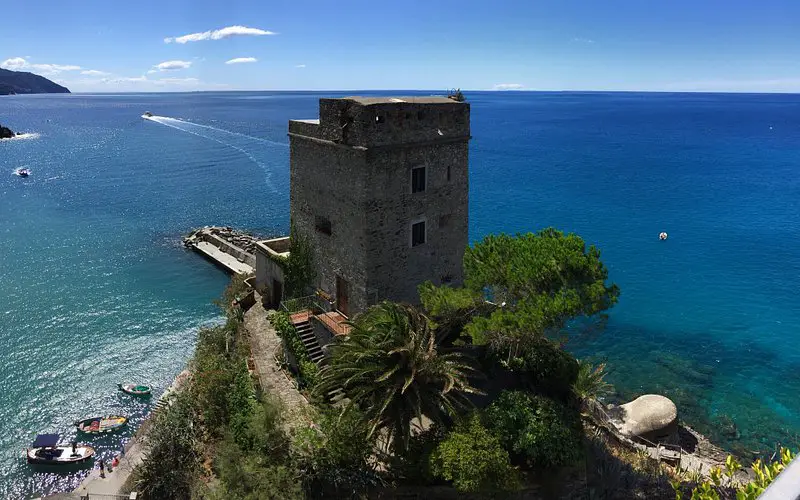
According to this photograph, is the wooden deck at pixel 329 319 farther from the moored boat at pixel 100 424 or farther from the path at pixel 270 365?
the moored boat at pixel 100 424

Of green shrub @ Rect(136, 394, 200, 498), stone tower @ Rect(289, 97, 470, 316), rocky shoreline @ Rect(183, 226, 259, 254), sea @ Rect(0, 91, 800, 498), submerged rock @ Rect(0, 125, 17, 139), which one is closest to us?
green shrub @ Rect(136, 394, 200, 498)

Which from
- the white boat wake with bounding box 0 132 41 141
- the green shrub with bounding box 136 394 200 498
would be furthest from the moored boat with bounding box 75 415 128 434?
the white boat wake with bounding box 0 132 41 141

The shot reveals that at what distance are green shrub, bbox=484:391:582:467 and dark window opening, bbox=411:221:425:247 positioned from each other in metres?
8.02

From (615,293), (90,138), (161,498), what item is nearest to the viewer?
(615,293)

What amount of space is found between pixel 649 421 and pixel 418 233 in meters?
13.2

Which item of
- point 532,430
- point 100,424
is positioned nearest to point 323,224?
point 532,430

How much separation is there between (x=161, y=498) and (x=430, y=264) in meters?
13.8

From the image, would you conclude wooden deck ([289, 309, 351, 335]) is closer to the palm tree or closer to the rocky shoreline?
Answer: the palm tree

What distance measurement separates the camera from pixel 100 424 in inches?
1174

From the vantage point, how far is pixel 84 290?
46000mm

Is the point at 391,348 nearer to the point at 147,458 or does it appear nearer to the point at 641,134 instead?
the point at 147,458

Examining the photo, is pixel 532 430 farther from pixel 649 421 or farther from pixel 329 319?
pixel 649 421

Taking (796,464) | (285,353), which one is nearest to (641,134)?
(285,353)

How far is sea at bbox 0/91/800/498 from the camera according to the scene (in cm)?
3212
